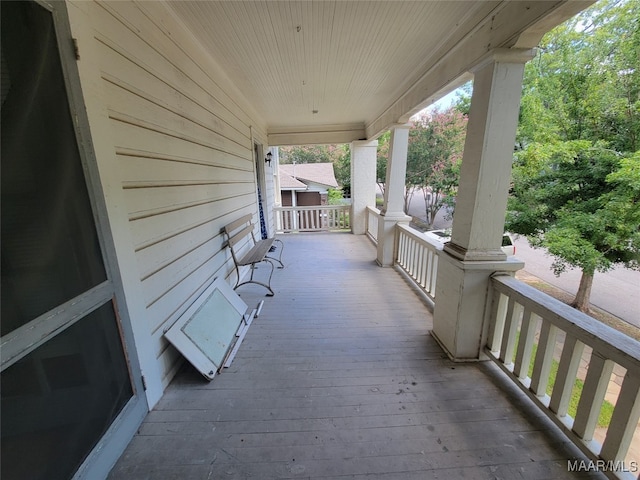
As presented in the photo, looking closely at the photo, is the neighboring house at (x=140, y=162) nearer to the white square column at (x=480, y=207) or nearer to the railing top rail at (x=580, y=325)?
the white square column at (x=480, y=207)

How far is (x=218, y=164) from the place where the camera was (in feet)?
9.55

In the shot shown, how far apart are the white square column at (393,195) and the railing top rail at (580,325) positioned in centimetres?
238

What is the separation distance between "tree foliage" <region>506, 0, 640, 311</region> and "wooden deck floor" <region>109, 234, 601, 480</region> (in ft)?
12.3

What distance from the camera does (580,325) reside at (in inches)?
49.3

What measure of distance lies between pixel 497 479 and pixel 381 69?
11.2 ft

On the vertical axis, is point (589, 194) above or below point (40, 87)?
below

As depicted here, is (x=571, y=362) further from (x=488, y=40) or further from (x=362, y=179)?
(x=362, y=179)

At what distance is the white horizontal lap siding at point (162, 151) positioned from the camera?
142 cm

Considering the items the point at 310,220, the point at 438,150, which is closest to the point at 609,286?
the point at 438,150

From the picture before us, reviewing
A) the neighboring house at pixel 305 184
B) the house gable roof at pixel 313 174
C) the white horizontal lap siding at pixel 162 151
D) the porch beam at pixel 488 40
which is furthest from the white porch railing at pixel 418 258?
→ the house gable roof at pixel 313 174

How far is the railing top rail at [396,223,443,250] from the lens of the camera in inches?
107

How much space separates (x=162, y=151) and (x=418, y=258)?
9.81ft

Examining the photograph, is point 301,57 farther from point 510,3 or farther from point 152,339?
point 152,339

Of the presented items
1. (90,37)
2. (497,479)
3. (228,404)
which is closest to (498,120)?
(497,479)
